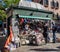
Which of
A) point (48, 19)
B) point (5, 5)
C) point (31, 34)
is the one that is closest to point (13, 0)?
point (5, 5)

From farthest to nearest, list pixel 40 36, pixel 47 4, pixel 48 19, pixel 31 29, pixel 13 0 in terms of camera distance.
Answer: pixel 47 4 → pixel 13 0 → pixel 48 19 → pixel 31 29 → pixel 40 36

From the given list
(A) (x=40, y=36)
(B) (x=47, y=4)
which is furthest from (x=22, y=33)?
(B) (x=47, y=4)

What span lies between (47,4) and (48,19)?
3382cm

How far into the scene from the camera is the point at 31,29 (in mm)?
18672

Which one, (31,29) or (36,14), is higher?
(36,14)

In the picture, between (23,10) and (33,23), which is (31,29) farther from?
(23,10)

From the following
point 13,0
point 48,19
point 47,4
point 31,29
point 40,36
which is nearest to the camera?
point 40,36

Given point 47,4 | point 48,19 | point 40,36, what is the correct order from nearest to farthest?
point 40,36 → point 48,19 → point 47,4

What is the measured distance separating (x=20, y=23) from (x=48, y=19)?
10.9 feet

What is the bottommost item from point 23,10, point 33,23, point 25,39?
point 25,39

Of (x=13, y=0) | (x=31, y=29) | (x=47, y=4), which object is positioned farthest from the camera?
(x=47, y=4)

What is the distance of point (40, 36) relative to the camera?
17.2 m

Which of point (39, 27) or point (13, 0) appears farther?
point (13, 0)

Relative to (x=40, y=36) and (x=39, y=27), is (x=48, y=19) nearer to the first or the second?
(x=39, y=27)
